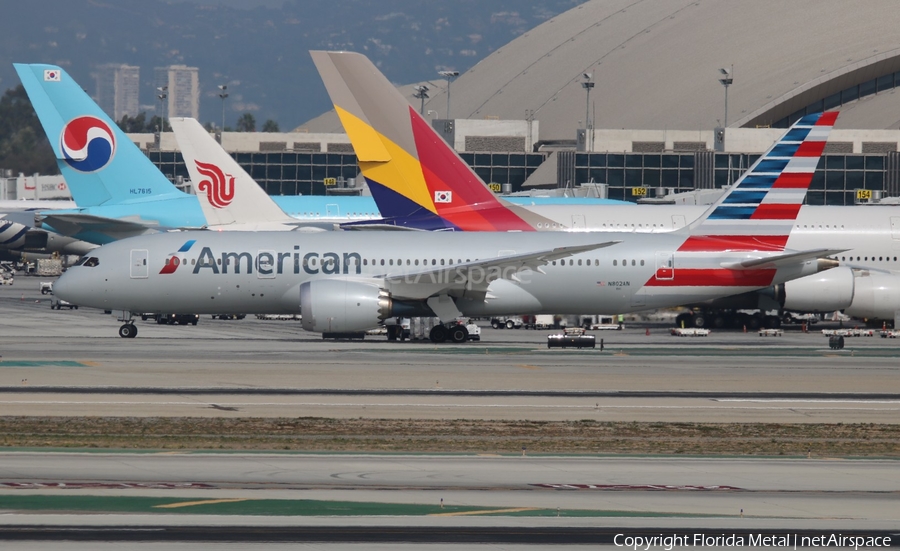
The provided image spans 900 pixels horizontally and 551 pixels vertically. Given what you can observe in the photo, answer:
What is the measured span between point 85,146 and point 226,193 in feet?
27.1

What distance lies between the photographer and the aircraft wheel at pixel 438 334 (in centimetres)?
4341

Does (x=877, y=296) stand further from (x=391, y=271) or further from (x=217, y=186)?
(x=217, y=186)

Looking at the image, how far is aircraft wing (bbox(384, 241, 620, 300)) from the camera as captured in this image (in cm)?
4147

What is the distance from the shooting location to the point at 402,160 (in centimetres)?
4644

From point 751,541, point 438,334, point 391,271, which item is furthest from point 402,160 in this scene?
point 751,541

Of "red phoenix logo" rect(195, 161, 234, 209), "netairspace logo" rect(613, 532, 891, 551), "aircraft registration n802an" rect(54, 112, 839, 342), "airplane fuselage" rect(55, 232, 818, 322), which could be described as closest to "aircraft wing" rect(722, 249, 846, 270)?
"aircraft registration n802an" rect(54, 112, 839, 342)

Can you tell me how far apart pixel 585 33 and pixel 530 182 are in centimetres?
5169

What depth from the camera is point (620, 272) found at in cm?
4366

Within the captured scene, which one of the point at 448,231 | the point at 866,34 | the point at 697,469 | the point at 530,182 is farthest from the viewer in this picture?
the point at 866,34

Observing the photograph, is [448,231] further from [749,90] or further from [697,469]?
[749,90]

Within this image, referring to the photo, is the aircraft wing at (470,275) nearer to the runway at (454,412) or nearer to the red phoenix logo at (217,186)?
the runway at (454,412)

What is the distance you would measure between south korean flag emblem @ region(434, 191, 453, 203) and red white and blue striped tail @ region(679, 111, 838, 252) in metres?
9.28

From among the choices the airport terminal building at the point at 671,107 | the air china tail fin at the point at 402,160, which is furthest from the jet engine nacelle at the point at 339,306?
the airport terminal building at the point at 671,107

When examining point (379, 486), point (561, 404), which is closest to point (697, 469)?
point (379, 486)
